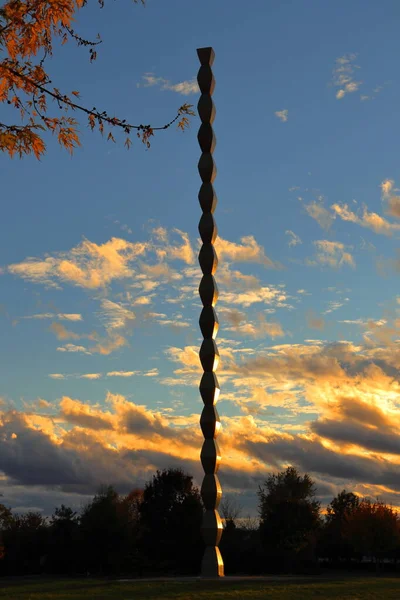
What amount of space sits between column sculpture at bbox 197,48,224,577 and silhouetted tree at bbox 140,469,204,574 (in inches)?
1081

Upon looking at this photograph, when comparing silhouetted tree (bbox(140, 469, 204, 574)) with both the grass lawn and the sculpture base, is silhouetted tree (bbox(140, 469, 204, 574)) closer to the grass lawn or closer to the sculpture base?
the sculpture base

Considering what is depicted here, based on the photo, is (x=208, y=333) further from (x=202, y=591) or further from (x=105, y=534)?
(x=105, y=534)

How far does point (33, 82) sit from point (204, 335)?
1180 centimetres

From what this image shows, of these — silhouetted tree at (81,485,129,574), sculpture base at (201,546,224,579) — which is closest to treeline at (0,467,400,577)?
silhouetted tree at (81,485,129,574)

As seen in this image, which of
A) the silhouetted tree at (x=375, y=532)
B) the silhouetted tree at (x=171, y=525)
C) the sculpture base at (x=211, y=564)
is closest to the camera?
the sculpture base at (x=211, y=564)

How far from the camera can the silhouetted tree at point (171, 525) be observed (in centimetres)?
4912

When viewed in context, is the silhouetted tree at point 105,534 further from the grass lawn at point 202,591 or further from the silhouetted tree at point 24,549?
the grass lawn at point 202,591

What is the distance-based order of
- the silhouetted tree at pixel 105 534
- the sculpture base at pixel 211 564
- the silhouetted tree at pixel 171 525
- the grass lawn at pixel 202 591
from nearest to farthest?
1. the grass lawn at pixel 202 591
2. the sculpture base at pixel 211 564
3. the silhouetted tree at pixel 105 534
4. the silhouetted tree at pixel 171 525

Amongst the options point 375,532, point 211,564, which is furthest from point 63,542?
point 211,564

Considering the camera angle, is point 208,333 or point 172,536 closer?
point 208,333

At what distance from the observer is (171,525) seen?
51406mm

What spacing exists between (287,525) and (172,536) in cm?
864

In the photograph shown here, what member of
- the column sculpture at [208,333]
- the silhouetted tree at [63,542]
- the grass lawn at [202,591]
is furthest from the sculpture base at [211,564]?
the silhouetted tree at [63,542]

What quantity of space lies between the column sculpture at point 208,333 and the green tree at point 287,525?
31.7 m
